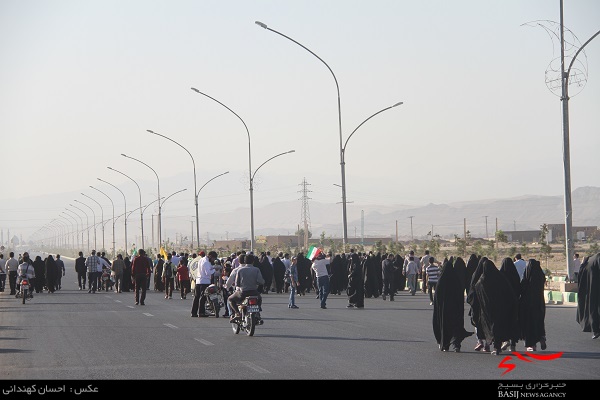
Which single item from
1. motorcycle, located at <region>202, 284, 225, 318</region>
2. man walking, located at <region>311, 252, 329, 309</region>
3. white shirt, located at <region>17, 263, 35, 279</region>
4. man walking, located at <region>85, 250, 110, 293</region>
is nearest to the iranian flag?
man walking, located at <region>311, 252, 329, 309</region>

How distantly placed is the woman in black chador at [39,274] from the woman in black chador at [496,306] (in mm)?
25792

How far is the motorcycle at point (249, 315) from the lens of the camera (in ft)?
60.2

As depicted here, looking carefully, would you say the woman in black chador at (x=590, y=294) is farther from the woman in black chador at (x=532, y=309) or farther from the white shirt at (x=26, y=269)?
the white shirt at (x=26, y=269)

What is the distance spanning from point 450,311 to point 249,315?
4.52 metres

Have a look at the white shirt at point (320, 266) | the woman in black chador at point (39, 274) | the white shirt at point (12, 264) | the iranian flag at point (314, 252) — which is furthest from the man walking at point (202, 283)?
the woman in black chador at point (39, 274)

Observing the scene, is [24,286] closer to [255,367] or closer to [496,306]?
[255,367]

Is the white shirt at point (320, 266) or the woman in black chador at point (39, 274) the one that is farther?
the woman in black chador at point (39, 274)

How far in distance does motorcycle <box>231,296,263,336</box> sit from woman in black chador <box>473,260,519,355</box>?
475cm

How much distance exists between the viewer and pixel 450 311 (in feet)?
50.3

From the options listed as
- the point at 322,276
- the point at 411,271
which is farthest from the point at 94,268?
the point at 322,276

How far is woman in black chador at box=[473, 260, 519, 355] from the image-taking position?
14867 millimetres

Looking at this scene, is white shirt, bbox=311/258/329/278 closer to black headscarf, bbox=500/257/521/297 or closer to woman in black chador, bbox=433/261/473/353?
woman in black chador, bbox=433/261/473/353
